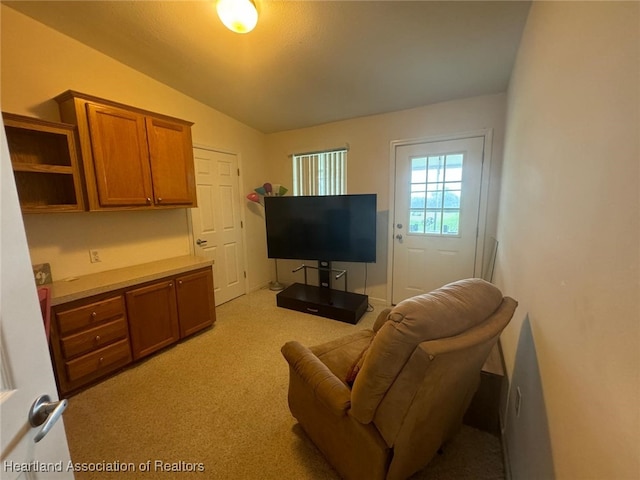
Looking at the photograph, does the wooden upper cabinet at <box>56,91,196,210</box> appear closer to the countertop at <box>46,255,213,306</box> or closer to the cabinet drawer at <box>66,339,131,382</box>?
the countertop at <box>46,255,213,306</box>

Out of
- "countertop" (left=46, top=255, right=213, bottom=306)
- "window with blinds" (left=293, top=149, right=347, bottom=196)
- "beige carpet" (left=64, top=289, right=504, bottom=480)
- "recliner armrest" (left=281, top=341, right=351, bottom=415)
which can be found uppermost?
"window with blinds" (left=293, top=149, right=347, bottom=196)

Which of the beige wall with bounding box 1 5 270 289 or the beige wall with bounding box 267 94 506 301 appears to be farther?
the beige wall with bounding box 267 94 506 301

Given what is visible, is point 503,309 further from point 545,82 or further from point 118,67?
point 118,67

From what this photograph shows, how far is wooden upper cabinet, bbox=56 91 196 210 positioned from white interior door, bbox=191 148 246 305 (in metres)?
0.47

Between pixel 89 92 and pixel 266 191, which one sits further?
pixel 266 191

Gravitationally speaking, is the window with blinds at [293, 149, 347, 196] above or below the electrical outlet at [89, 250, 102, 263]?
above

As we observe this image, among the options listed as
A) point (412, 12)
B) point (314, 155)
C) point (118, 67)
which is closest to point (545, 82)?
point (412, 12)

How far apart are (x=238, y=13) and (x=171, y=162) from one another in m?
1.51

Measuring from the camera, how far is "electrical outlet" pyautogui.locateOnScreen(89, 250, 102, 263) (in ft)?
7.82

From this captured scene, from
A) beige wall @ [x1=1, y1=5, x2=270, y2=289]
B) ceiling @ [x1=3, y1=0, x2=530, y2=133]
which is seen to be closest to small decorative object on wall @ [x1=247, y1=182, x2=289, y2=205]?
beige wall @ [x1=1, y1=5, x2=270, y2=289]

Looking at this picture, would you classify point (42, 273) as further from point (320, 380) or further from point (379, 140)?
point (379, 140)

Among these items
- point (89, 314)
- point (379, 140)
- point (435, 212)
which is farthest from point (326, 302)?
point (89, 314)

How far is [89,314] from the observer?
200cm

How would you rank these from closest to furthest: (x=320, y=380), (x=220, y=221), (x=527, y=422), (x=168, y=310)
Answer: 1. (x=527, y=422)
2. (x=320, y=380)
3. (x=168, y=310)
4. (x=220, y=221)
